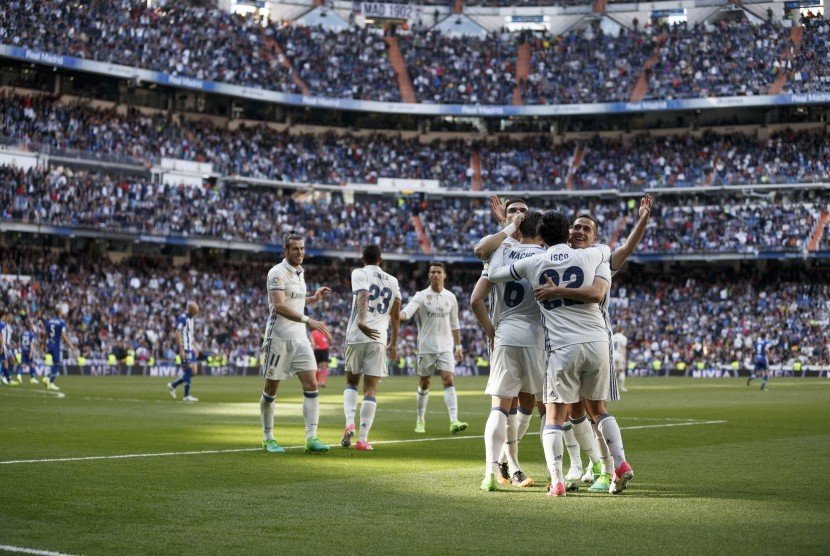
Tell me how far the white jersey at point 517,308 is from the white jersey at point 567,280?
535mm

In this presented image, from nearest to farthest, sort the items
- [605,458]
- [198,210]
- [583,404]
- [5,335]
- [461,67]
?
1. [583,404]
2. [605,458]
3. [5,335]
4. [198,210]
5. [461,67]

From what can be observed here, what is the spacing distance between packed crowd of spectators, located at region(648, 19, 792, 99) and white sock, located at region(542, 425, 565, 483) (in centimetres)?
6540

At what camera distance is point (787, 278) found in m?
68.8

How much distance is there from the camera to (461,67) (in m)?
77.6

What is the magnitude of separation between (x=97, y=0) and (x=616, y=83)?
3519 cm

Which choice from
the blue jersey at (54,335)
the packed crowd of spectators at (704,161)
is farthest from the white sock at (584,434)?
the packed crowd of spectators at (704,161)

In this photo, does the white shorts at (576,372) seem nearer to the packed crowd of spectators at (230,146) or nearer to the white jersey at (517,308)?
the white jersey at (517,308)

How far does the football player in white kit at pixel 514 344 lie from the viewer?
11008 millimetres

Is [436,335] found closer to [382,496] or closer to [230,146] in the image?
[382,496]

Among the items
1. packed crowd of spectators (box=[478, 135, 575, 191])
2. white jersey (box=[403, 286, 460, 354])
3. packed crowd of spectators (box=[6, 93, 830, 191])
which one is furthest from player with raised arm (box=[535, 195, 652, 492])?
packed crowd of spectators (box=[478, 135, 575, 191])

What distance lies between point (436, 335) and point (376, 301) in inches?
167

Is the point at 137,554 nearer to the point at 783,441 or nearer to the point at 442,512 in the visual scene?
the point at 442,512

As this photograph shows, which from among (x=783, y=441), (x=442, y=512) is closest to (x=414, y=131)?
(x=783, y=441)

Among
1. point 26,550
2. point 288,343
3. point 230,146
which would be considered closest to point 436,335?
point 288,343
